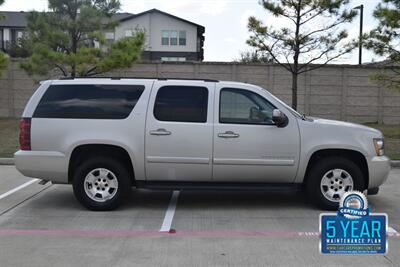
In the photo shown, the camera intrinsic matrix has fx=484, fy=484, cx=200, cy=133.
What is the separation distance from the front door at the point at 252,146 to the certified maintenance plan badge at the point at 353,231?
3.05 m

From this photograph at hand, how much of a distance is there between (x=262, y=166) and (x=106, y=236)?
240 centimetres

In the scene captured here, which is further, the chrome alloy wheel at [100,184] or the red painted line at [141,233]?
the chrome alloy wheel at [100,184]

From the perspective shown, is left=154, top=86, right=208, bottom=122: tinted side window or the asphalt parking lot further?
left=154, top=86, right=208, bottom=122: tinted side window

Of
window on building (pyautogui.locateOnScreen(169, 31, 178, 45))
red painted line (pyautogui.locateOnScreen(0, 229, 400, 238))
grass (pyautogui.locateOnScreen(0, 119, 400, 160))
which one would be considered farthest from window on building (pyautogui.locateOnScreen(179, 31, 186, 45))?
red painted line (pyautogui.locateOnScreen(0, 229, 400, 238))

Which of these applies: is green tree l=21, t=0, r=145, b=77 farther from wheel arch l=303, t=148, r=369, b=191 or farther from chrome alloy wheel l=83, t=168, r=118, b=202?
wheel arch l=303, t=148, r=369, b=191

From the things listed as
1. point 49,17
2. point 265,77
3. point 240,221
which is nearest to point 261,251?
point 240,221

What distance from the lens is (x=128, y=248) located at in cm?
515

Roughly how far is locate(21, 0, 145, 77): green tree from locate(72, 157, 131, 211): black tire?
42.2 ft

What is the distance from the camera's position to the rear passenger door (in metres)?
6.73

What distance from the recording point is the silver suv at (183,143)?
6738mm

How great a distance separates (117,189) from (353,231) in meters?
3.96

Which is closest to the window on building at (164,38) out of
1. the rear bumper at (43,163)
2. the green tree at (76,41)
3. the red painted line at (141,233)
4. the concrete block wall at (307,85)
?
the concrete block wall at (307,85)

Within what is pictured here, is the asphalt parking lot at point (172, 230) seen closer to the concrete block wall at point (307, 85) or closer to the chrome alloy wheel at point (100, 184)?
the chrome alloy wheel at point (100, 184)

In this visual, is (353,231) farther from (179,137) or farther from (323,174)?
(179,137)
